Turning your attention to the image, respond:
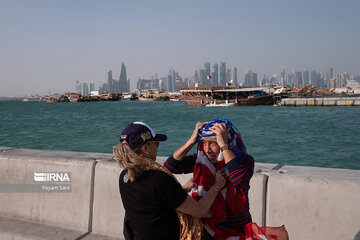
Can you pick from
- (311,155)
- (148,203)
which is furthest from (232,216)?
(311,155)

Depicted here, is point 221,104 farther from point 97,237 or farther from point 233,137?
point 233,137

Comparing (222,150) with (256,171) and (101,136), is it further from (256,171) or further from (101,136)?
(101,136)

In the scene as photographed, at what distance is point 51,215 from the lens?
3.68 meters

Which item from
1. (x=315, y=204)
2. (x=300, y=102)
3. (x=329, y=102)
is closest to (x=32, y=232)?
(x=315, y=204)

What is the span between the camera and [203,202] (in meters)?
2.03

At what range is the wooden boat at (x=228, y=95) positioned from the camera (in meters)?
75.6

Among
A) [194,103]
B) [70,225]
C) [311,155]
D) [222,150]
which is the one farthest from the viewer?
[194,103]

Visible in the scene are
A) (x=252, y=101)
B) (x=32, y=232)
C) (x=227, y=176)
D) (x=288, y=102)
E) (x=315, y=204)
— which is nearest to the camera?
(x=227, y=176)

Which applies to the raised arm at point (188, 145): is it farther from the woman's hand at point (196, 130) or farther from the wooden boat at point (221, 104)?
the wooden boat at point (221, 104)

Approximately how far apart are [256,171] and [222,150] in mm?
1065

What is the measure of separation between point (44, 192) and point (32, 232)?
17.1 inches

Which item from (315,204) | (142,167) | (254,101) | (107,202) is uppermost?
(142,167)

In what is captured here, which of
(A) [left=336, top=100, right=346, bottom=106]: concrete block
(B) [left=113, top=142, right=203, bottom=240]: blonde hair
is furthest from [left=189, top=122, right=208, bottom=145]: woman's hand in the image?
(A) [left=336, top=100, right=346, bottom=106]: concrete block

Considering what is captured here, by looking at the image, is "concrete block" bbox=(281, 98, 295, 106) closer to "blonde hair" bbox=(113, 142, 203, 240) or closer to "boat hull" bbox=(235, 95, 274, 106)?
"boat hull" bbox=(235, 95, 274, 106)
